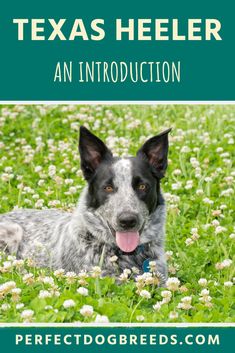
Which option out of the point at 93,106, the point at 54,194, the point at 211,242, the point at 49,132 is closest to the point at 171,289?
the point at 211,242

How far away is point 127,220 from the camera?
30.0 ft

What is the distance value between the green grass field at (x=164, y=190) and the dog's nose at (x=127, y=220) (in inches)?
24.5

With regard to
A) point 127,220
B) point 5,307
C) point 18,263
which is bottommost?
point 5,307

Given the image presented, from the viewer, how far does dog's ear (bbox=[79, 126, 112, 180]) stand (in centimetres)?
959

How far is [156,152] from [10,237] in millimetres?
2391

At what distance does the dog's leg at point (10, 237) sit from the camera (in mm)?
Result: 10789

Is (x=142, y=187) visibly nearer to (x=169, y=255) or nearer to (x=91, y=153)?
(x=91, y=153)

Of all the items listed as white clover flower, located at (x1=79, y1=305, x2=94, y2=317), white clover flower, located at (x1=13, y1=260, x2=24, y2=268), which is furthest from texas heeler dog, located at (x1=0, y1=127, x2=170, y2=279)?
white clover flower, located at (x1=79, y1=305, x2=94, y2=317)

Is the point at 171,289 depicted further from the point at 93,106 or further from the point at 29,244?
the point at 93,106

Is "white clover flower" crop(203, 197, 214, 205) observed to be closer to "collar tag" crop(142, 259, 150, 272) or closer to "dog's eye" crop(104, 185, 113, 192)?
"collar tag" crop(142, 259, 150, 272)

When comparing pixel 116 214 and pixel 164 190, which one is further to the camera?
pixel 164 190

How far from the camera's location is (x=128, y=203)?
920 cm

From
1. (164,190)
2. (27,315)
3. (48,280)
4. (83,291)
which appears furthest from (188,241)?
(27,315)

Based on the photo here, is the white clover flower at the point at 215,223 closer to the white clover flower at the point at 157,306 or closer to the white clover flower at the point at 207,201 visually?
the white clover flower at the point at 207,201
